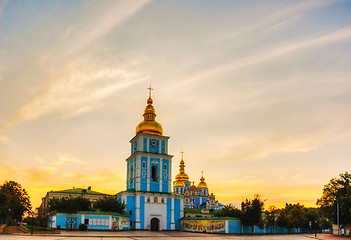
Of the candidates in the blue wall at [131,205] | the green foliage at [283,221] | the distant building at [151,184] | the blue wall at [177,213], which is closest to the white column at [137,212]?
the distant building at [151,184]

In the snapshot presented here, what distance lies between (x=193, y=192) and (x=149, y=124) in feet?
162

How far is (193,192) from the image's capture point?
364ft

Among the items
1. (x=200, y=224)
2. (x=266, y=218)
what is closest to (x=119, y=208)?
(x=200, y=224)

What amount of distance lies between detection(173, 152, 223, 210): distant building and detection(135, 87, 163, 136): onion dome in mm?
42341

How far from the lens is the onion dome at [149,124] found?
66938 mm

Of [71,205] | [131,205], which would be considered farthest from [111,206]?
[71,205]

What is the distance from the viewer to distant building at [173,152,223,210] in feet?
350

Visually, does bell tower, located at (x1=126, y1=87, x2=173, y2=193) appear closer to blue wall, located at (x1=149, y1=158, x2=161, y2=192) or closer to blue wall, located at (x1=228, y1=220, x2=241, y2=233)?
blue wall, located at (x1=149, y1=158, x2=161, y2=192)

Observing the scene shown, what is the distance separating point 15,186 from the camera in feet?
212

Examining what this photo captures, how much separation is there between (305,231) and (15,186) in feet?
173

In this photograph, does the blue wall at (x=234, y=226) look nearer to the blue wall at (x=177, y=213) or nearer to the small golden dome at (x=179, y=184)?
the blue wall at (x=177, y=213)

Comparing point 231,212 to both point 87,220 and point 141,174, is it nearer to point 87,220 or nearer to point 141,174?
point 141,174

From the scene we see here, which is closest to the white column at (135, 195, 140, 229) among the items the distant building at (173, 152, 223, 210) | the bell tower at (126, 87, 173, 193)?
the bell tower at (126, 87, 173, 193)

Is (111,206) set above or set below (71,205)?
below
